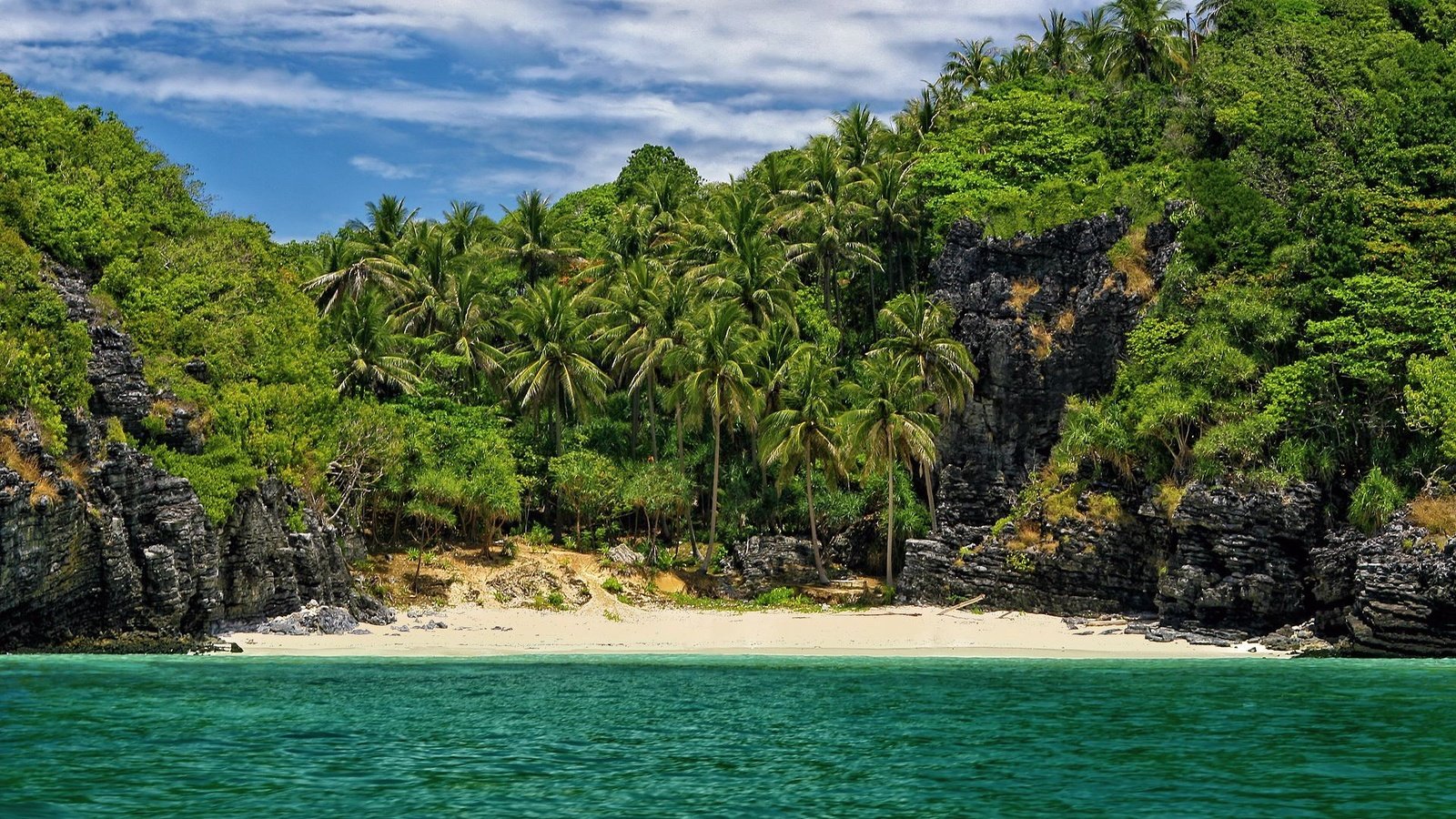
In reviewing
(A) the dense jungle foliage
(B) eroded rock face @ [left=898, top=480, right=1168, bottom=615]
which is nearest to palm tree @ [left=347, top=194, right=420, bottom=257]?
(A) the dense jungle foliage

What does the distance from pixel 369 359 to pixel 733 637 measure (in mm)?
19617

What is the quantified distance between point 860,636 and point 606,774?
2572 cm

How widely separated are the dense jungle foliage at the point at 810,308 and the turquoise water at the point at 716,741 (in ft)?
31.6

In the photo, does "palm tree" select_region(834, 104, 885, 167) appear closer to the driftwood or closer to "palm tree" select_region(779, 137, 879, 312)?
"palm tree" select_region(779, 137, 879, 312)

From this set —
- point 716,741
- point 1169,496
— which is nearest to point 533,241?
point 1169,496

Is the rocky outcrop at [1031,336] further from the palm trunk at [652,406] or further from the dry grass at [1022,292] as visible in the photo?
the palm trunk at [652,406]

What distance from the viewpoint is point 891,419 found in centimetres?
4719

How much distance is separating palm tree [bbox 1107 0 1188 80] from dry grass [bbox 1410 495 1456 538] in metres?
33.1

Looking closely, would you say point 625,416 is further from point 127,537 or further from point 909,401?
point 127,537

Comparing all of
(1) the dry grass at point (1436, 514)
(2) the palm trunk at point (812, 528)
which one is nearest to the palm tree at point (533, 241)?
(2) the palm trunk at point (812, 528)

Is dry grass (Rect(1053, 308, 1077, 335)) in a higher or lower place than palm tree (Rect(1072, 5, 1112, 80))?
lower

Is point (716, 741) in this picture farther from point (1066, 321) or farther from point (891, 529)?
point (1066, 321)

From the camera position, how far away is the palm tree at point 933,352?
48594 mm

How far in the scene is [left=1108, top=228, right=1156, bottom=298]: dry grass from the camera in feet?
156
